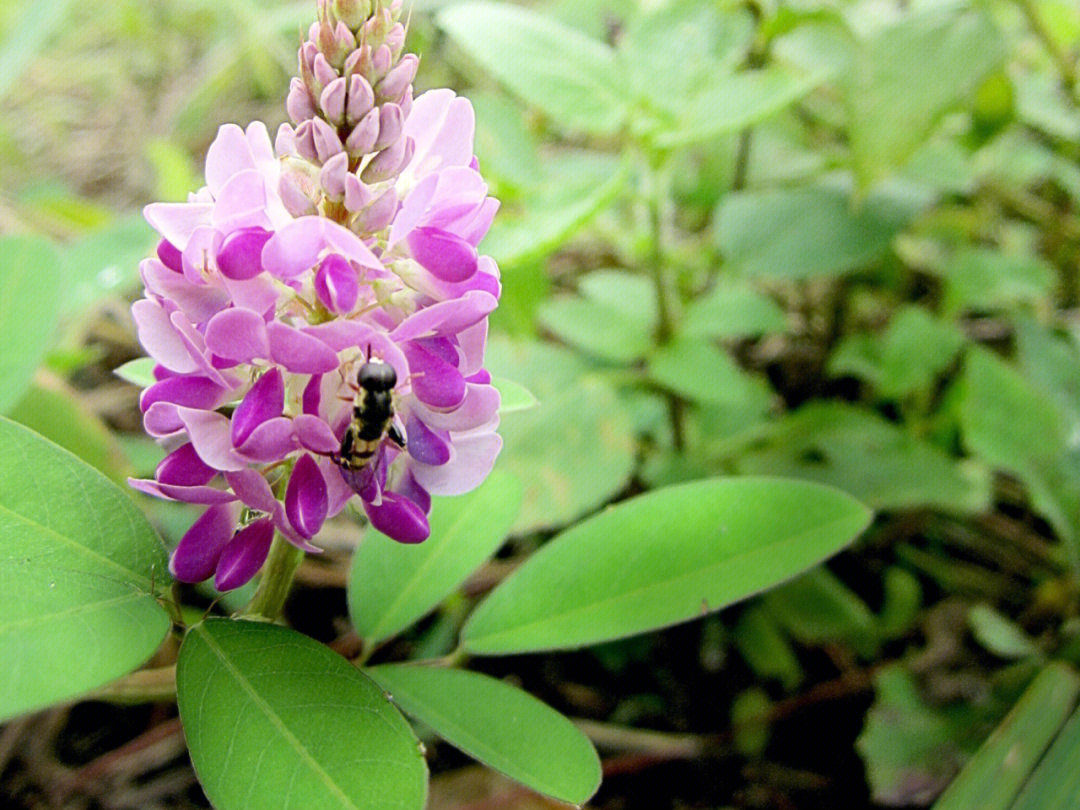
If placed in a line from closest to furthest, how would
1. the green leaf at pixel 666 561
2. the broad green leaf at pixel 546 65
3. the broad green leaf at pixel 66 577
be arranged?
the broad green leaf at pixel 66 577 → the green leaf at pixel 666 561 → the broad green leaf at pixel 546 65

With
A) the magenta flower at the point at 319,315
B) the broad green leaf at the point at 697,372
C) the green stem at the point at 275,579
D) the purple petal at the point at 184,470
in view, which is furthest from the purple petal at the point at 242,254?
the broad green leaf at the point at 697,372

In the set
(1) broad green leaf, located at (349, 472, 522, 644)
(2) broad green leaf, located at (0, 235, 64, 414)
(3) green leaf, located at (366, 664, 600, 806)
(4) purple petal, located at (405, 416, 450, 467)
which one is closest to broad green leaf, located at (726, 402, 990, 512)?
(1) broad green leaf, located at (349, 472, 522, 644)

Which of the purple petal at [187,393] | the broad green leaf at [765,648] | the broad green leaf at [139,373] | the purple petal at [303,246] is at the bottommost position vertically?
the broad green leaf at [765,648]

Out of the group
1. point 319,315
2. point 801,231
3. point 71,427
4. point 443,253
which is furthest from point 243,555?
point 801,231

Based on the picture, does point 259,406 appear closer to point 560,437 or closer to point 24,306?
point 24,306

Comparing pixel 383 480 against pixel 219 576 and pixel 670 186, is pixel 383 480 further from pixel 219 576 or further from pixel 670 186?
pixel 670 186

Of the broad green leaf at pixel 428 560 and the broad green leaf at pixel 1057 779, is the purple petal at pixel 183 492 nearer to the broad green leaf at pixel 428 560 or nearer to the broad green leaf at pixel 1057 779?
the broad green leaf at pixel 428 560

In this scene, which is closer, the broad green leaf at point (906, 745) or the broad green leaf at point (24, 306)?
the broad green leaf at point (24, 306)
